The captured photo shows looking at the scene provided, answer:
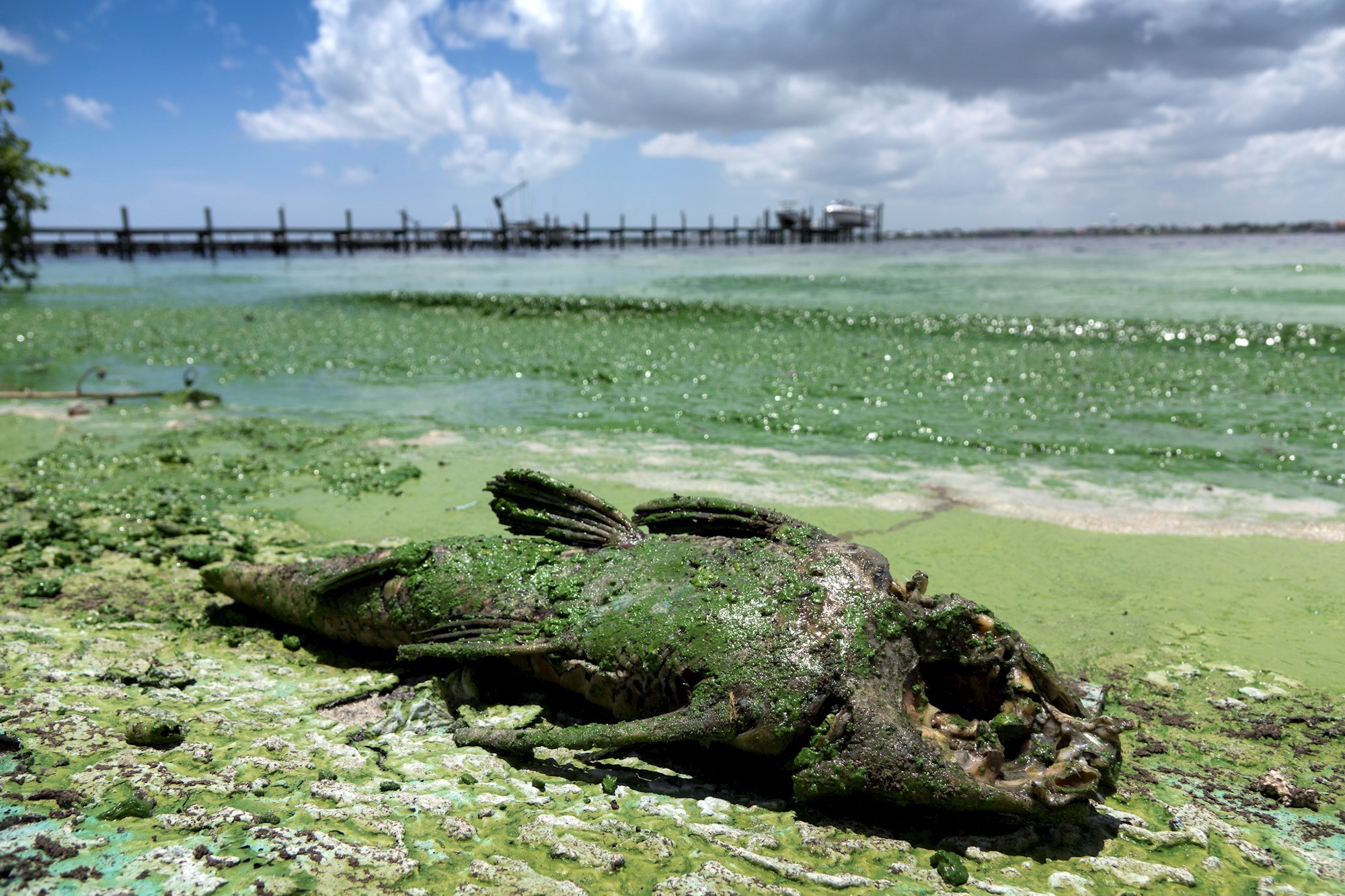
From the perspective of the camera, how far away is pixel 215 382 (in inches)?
405

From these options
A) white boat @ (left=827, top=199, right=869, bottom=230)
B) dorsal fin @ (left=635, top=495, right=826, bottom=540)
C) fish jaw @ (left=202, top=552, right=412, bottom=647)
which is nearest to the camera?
dorsal fin @ (left=635, top=495, right=826, bottom=540)

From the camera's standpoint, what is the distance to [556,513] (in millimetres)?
3508

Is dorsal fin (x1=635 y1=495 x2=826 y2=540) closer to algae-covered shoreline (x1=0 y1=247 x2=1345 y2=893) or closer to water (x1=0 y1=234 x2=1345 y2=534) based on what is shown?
algae-covered shoreline (x1=0 y1=247 x2=1345 y2=893)

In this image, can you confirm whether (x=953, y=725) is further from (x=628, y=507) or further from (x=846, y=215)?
(x=846, y=215)

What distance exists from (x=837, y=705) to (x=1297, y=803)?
1.45m

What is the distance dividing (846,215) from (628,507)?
84.6m

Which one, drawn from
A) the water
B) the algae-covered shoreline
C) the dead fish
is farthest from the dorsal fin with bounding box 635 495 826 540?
the water

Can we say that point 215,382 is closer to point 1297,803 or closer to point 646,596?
point 646,596

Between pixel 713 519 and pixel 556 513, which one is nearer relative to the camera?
pixel 713 519

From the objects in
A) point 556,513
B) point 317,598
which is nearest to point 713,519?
point 556,513

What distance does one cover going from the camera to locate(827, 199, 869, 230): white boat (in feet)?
273

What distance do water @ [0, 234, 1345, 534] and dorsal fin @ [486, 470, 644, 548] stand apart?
2709 millimetres

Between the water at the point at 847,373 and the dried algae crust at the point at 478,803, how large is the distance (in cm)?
281

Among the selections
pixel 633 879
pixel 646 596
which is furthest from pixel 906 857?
pixel 646 596
